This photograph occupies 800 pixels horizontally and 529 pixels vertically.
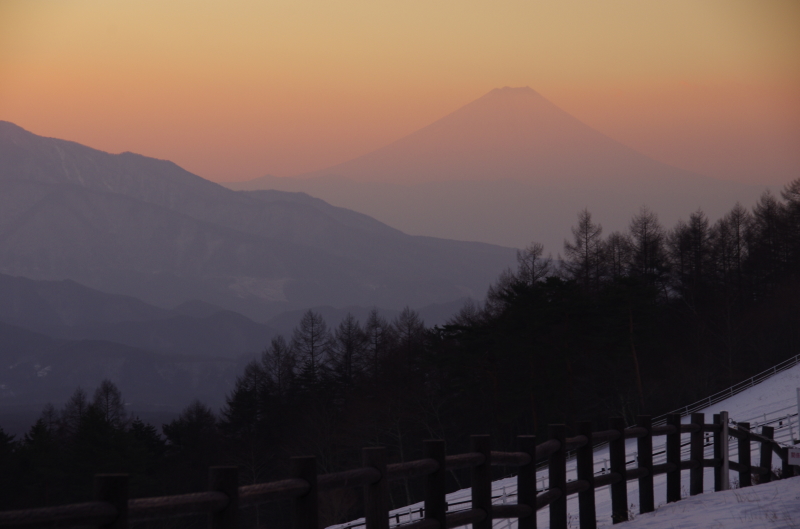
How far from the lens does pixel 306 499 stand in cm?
579

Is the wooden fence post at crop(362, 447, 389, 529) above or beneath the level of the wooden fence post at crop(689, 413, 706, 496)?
above

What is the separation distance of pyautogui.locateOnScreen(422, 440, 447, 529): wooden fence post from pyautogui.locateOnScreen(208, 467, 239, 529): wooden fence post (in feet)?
6.83

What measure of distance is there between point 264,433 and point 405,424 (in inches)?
844

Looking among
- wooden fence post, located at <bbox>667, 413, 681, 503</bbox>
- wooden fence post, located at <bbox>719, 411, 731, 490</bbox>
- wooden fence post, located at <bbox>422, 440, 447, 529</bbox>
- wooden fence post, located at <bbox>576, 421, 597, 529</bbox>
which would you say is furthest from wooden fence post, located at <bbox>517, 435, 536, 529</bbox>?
wooden fence post, located at <bbox>719, 411, 731, 490</bbox>

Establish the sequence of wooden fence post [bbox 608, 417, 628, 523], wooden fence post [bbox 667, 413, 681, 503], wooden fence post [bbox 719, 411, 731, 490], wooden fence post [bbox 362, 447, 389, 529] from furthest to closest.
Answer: wooden fence post [bbox 719, 411, 731, 490] < wooden fence post [bbox 667, 413, 681, 503] < wooden fence post [bbox 608, 417, 628, 523] < wooden fence post [bbox 362, 447, 389, 529]

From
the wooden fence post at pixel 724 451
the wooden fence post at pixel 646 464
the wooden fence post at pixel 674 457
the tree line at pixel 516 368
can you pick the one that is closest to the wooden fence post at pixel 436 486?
the wooden fence post at pixel 646 464

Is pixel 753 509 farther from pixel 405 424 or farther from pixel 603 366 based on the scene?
pixel 405 424

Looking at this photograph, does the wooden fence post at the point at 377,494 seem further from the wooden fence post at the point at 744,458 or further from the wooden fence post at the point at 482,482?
the wooden fence post at the point at 744,458

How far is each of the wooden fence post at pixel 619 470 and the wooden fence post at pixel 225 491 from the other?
5620 millimetres

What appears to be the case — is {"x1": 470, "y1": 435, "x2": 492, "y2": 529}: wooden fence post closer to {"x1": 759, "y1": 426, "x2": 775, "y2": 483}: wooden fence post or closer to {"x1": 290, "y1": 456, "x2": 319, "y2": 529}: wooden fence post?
{"x1": 290, "y1": 456, "x2": 319, "y2": 529}: wooden fence post

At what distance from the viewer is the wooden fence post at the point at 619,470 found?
31.7 feet

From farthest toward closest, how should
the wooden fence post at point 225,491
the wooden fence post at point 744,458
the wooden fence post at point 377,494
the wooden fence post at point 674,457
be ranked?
1. the wooden fence post at point 744,458
2. the wooden fence post at point 674,457
3. the wooden fence post at point 377,494
4. the wooden fence post at point 225,491

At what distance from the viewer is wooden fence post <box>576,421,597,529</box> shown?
9.09m

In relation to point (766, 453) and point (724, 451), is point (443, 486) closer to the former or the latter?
point (724, 451)
